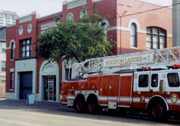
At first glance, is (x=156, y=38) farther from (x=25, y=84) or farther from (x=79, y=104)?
(x=25, y=84)

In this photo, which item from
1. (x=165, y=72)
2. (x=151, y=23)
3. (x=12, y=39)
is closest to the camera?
(x=165, y=72)

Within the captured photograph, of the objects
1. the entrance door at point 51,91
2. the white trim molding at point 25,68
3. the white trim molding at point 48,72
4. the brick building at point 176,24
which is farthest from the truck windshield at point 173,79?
the white trim molding at point 25,68

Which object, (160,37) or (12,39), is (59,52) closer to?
(160,37)

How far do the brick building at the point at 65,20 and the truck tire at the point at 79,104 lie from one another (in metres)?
7.54

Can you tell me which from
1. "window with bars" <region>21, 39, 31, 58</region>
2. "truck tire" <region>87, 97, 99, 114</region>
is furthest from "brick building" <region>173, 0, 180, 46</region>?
"window with bars" <region>21, 39, 31, 58</region>

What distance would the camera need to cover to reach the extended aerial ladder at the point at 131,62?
16.3 metres

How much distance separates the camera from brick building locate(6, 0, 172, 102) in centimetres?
2803

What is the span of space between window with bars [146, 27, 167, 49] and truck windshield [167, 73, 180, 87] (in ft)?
49.6

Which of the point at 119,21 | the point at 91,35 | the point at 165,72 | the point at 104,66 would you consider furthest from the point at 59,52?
the point at 165,72

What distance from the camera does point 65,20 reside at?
31.6 m

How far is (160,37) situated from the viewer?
31297mm

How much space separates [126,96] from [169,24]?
16366 millimetres

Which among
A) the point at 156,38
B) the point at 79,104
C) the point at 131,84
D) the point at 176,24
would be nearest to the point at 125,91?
the point at 131,84

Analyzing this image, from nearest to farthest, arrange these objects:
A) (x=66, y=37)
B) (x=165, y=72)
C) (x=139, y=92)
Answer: (x=165, y=72) → (x=139, y=92) → (x=66, y=37)
